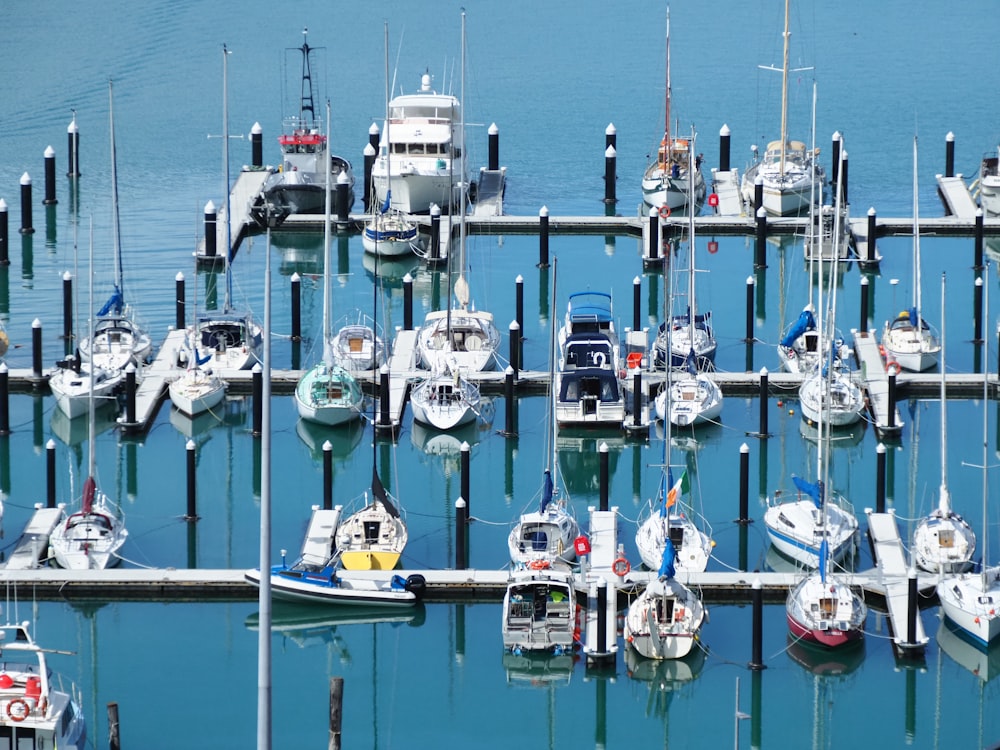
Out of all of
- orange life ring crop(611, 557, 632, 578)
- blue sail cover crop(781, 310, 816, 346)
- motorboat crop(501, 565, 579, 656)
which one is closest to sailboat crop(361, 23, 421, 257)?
blue sail cover crop(781, 310, 816, 346)

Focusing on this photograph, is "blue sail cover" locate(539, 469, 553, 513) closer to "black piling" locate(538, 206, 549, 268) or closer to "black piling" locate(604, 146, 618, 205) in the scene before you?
"black piling" locate(538, 206, 549, 268)

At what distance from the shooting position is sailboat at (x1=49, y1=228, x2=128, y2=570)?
44844mm

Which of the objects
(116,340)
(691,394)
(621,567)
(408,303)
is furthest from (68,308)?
(621,567)

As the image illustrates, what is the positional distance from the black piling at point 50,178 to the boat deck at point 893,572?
35.1m

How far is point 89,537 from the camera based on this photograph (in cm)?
4519

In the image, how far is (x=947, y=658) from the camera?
1655 inches

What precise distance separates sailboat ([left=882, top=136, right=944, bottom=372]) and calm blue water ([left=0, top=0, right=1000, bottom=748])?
151 cm

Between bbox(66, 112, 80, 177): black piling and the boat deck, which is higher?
bbox(66, 112, 80, 177): black piling

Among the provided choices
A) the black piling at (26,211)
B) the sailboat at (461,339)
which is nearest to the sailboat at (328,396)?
the sailboat at (461,339)

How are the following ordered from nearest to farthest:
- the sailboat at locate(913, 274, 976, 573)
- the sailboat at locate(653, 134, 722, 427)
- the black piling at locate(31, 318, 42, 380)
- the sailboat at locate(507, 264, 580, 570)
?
1. the sailboat at locate(913, 274, 976, 573)
2. the sailboat at locate(507, 264, 580, 570)
3. the sailboat at locate(653, 134, 722, 427)
4. the black piling at locate(31, 318, 42, 380)

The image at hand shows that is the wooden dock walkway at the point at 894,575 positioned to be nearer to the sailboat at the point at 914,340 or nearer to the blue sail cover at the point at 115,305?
the sailboat at the point at 914,340

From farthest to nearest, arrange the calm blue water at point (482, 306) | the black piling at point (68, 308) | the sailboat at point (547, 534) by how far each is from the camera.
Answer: the black piling at point (68, 308), the sailboat at point (547, 534), the calm blue water at point (482, 306)

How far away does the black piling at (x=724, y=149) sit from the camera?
74875mm

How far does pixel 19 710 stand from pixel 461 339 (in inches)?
882
